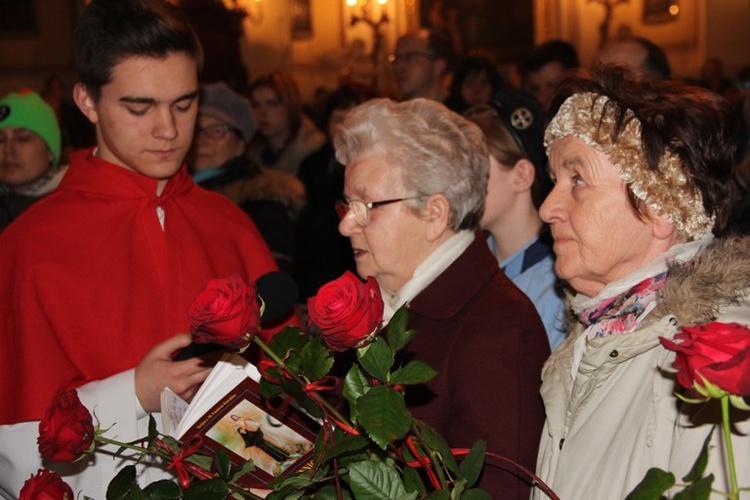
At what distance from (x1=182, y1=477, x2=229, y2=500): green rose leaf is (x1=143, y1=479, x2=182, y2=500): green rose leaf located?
0.02m

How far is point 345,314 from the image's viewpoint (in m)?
A: 1.41

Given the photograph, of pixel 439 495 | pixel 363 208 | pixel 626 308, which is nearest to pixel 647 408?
pixel 626 308

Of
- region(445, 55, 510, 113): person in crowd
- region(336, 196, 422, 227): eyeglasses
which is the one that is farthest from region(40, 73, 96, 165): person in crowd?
region(336, 196, 422, 227): eyeglasses

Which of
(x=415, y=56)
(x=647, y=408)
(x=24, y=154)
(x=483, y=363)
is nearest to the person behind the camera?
(x=647, y=408)

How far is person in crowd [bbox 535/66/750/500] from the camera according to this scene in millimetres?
1776

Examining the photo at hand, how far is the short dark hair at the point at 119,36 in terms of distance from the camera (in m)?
2.65

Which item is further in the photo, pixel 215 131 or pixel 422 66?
pixel 422 66

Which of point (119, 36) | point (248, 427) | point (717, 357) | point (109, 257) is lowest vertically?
point (248, 427)

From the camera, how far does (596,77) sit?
2.12m

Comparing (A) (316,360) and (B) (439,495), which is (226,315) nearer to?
(A) (316,360)

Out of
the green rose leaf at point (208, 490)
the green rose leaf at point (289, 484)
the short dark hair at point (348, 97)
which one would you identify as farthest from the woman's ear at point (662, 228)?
the short dark hair at point (348, 97)

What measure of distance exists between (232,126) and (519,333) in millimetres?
2780

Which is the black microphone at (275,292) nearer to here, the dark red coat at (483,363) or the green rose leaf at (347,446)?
the dark red coat at (483,363)

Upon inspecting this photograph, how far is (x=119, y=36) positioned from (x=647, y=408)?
5.69ft
